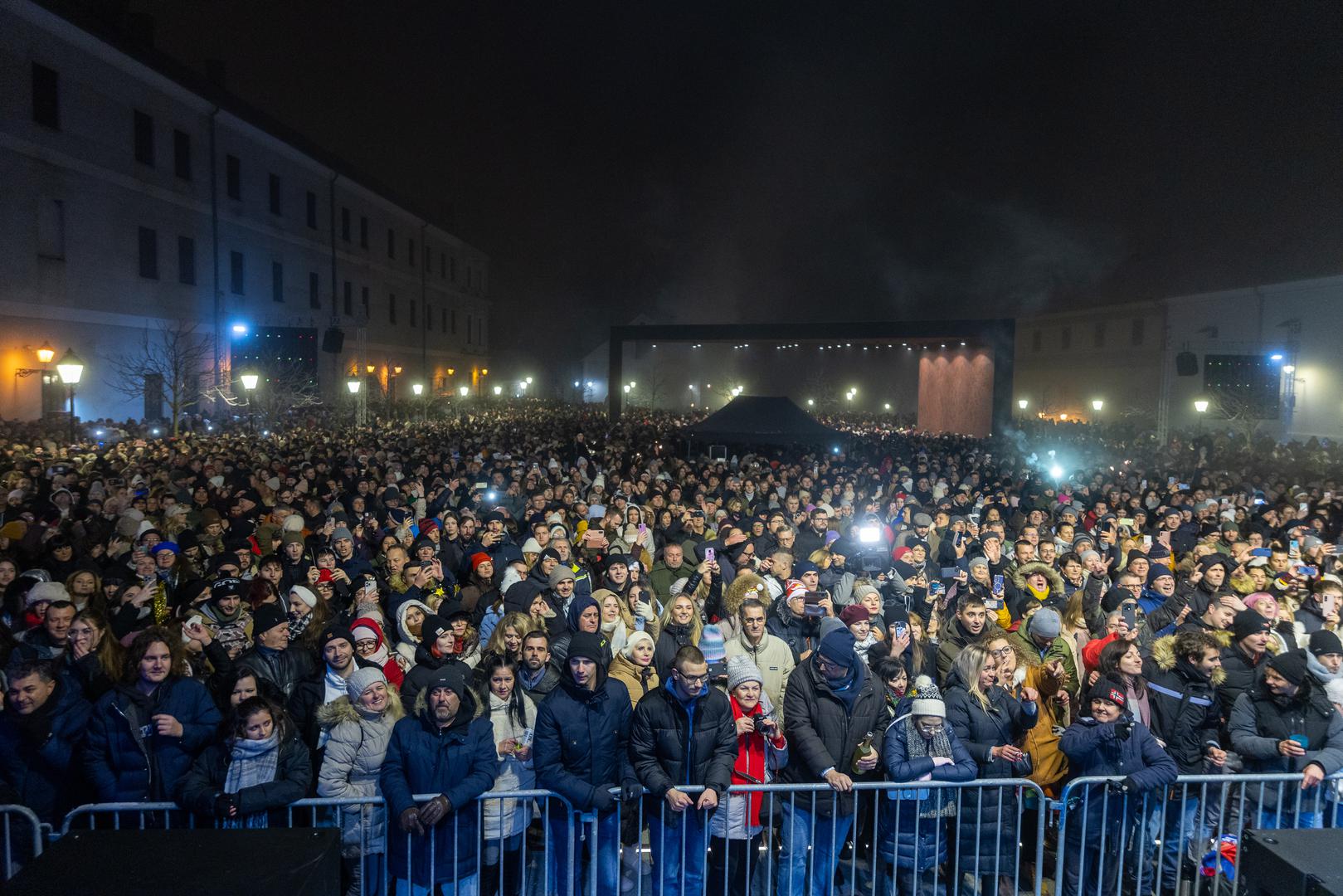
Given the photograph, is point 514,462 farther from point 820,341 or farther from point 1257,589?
point 820,341

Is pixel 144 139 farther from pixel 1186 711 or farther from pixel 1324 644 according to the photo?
pixel 1324 644

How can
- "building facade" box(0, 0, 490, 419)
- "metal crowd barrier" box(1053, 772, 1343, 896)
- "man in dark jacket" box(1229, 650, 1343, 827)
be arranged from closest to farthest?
1. "metal crowd barrier" box(1053, 772, 1343, 896)
2. "man in dark jacket" box(1229, 650, 1343, 827)
3. "building facade" box(0, 0, 490, 419)

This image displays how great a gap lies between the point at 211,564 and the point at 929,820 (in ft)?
20.4

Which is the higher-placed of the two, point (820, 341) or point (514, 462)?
point (820, 341)

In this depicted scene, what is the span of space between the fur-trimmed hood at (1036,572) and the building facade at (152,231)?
22941mm

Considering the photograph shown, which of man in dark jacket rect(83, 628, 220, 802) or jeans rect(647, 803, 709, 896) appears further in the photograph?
jeans rect(647, 803, 709, 896)

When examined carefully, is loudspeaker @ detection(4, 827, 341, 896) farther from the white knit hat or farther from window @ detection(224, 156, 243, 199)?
window @ detection(224, 156, 243, 199)

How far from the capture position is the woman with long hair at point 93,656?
16.6 ft

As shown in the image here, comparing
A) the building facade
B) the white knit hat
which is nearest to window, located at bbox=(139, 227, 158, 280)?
the building facade

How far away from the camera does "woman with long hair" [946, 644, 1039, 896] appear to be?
457cm

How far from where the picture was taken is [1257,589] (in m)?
7.53

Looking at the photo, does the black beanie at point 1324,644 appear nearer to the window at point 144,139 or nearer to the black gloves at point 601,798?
the black gloves at point 601,798

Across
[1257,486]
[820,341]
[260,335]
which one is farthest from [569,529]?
[260,335]

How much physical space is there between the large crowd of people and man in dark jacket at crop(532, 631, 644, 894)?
15mm
